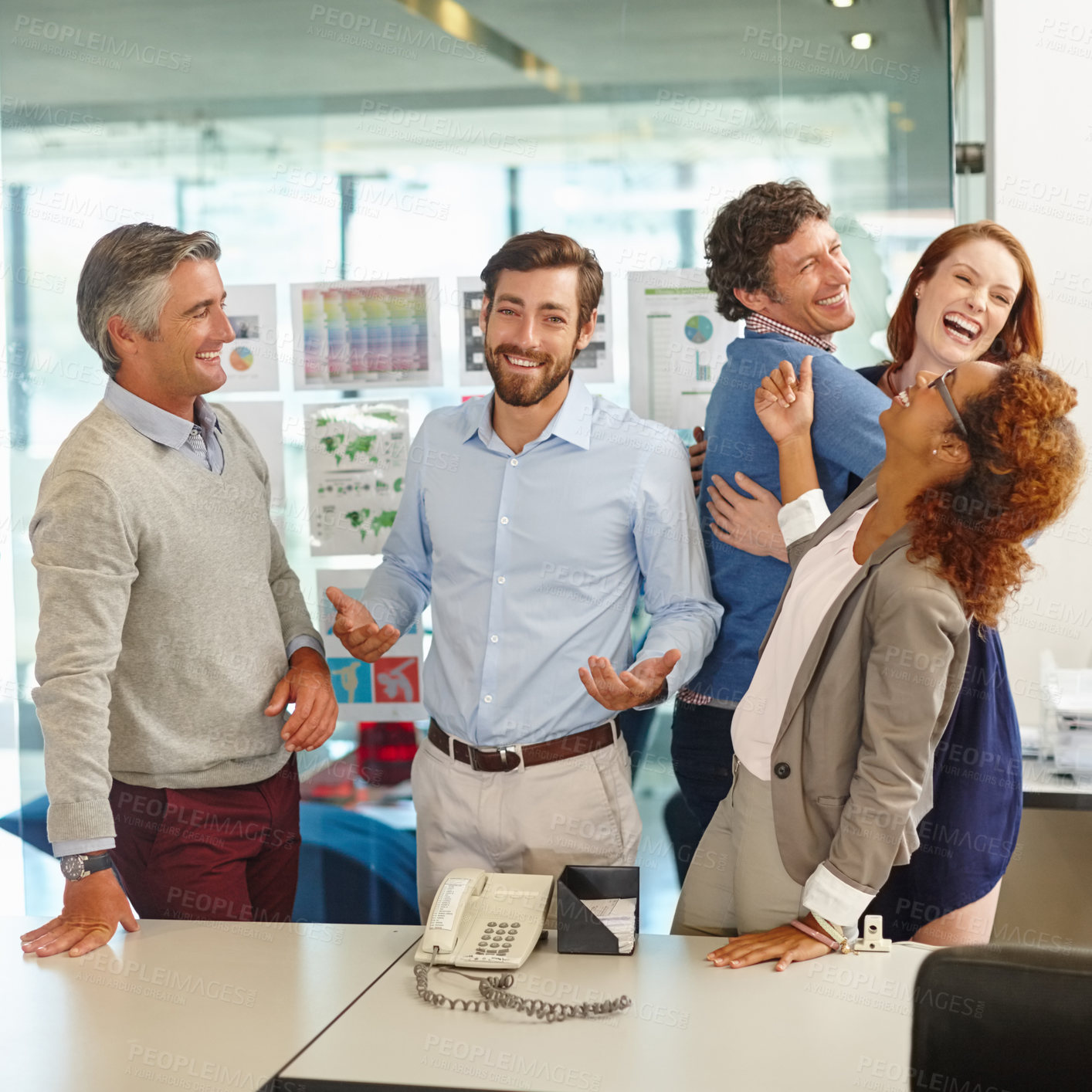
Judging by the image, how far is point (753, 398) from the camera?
2.57m

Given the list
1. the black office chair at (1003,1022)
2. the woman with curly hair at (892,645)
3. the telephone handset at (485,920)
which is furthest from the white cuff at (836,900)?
the black office chair at (1003,1022)

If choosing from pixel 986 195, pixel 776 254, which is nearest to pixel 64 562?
pixel 776 254

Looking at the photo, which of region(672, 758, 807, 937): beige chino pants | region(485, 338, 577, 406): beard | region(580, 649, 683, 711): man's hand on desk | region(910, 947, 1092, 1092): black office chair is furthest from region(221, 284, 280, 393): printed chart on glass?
region(910, 947, 1092, 1092): black office chair

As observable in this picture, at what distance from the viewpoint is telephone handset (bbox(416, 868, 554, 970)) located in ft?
6.14

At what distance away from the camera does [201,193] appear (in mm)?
3422

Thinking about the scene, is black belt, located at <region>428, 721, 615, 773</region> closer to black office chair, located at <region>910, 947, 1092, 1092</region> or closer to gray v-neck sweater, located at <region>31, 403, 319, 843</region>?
gray v-neck sweater, located at <region>31, 403, 319, 843</region>

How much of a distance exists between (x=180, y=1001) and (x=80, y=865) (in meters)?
0.41

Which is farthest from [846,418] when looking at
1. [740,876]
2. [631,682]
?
[740,876]

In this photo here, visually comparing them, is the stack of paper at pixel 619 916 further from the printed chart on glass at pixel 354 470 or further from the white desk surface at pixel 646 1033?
the printed chart on glass at pixel 354 470

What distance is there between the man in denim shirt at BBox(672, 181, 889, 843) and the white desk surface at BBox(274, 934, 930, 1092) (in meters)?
0.81

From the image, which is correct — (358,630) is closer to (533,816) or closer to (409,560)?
(409,560)

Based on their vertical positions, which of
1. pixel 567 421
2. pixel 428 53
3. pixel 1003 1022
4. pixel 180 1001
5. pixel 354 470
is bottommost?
pixel 180 1001

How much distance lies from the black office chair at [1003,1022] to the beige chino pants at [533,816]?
4.28ft

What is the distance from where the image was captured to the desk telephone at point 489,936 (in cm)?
173
